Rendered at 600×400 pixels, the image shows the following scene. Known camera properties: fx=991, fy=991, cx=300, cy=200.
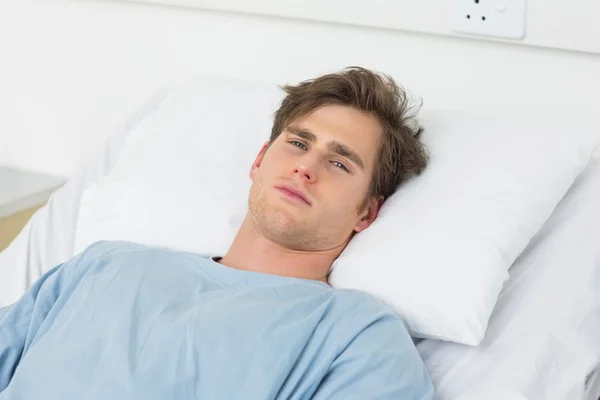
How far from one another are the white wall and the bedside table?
2.5 inches

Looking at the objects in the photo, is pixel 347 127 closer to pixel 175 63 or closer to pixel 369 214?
pixel 369 214

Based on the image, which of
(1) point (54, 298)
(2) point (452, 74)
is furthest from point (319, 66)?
(1) point (54, 298)

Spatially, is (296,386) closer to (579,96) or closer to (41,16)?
(579,96)

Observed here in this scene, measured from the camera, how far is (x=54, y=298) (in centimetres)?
159

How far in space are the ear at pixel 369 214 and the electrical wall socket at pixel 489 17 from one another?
0.35 metres

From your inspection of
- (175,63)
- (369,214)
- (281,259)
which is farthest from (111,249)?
(175,63)

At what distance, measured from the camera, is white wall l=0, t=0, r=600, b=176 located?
1739 millimetres

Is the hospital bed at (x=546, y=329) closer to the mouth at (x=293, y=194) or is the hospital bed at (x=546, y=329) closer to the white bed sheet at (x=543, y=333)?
the white bed sheet at (x=543, y=333)

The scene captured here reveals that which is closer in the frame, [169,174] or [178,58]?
[169,174]

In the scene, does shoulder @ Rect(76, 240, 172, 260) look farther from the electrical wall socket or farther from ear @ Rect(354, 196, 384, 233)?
the electrical wall socket

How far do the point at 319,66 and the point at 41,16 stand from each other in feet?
2.43

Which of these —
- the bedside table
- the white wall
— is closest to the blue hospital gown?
the white wall

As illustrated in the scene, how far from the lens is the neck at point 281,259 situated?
157 centimetres

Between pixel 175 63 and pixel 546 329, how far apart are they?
1070 mm
